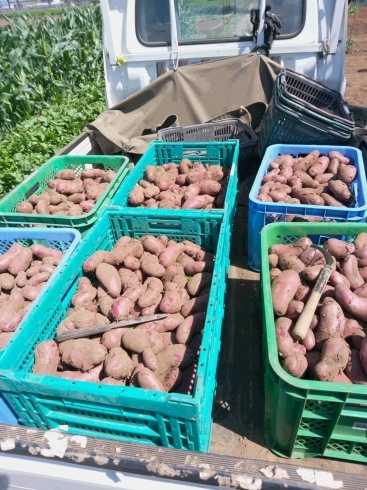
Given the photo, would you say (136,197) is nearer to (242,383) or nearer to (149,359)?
(149,359)

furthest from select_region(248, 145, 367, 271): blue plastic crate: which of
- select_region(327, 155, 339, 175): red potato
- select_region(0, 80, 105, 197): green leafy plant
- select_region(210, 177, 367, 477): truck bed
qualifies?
select_region(0, 80, 105, 197): green leafy plant

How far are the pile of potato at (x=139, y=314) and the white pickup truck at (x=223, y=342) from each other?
54cm

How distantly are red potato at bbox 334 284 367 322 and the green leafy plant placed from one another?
144 inches

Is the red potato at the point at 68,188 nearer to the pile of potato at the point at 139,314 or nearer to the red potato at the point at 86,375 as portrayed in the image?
the pile of potato at the point at 139,314

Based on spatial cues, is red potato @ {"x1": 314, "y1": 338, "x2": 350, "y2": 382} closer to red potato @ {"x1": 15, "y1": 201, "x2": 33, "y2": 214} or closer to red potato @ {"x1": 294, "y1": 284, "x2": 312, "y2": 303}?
red potato @ {"x1": 294, "y1": 284, "x2": 312, "y2": 303}

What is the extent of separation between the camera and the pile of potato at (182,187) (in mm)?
3287

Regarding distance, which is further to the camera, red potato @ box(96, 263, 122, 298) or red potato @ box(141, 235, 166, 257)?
red potato @ box(141, 235, 166, 257)

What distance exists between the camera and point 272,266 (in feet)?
7.73

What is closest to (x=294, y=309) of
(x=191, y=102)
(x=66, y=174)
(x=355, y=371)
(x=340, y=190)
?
(x=355, y=371)

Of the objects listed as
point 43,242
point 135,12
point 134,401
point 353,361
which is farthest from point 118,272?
point 135,12

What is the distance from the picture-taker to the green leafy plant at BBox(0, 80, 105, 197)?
14.0 feet

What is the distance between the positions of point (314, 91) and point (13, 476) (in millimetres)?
4326

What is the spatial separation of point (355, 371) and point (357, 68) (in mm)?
11137

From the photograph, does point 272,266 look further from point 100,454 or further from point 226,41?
point 226,41
